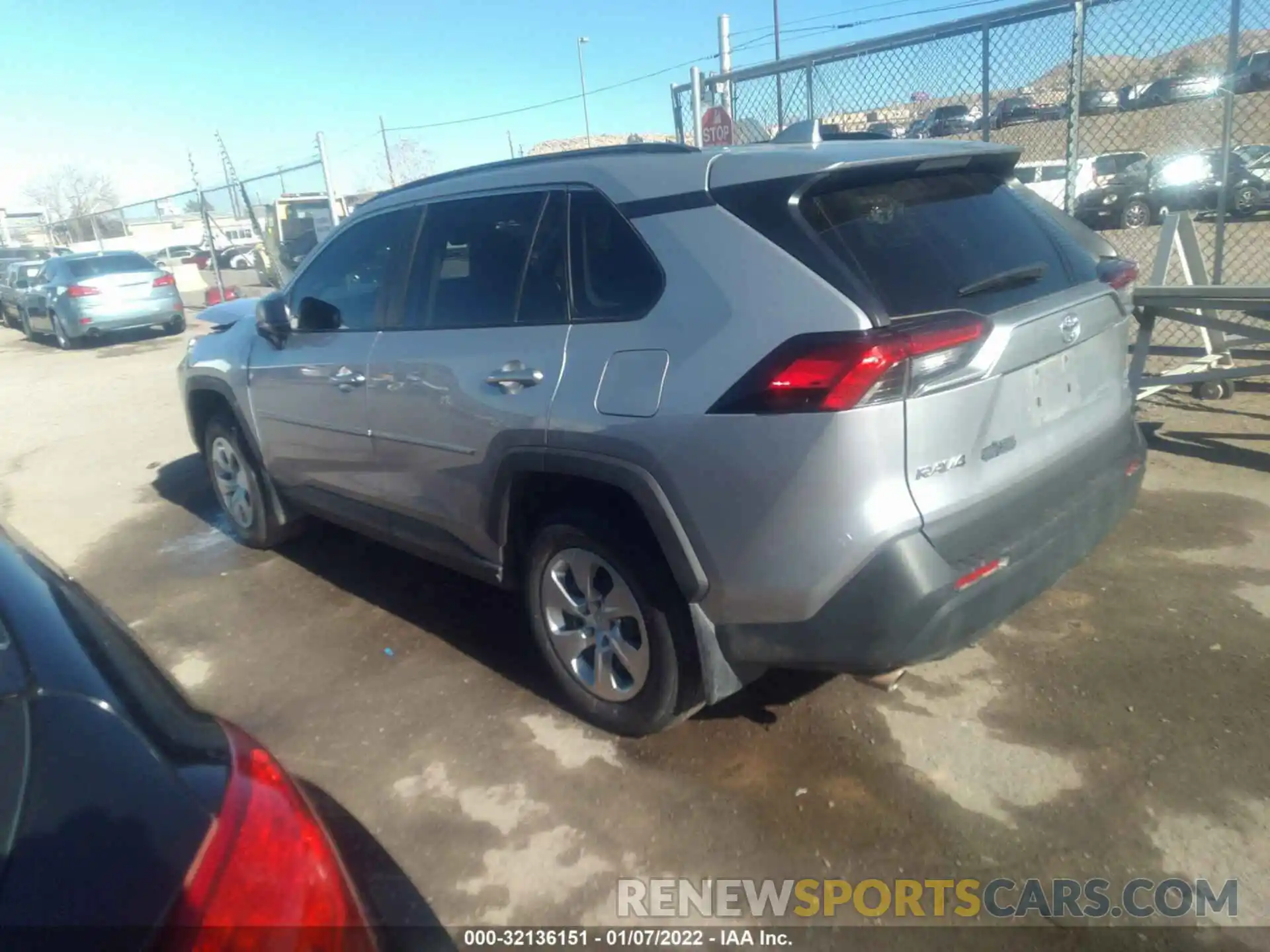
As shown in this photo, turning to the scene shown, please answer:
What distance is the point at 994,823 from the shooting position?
A: 8.93 feet

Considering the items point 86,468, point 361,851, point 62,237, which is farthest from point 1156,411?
point 62,237

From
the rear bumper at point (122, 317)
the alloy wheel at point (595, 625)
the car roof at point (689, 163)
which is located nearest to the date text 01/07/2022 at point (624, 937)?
the alloy wheel at point (595, 625)

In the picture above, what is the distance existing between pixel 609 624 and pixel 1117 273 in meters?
2.13

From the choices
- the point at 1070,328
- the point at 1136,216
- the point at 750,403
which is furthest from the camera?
the point at 1136,216

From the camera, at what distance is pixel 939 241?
275cm

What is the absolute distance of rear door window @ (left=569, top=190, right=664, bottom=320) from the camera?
2867mm

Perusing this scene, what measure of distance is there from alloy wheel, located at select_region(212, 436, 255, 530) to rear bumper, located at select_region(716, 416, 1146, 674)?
139 inches

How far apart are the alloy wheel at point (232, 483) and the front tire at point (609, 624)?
2.60 metres

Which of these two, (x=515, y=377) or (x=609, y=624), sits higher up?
(x=515, y=377)

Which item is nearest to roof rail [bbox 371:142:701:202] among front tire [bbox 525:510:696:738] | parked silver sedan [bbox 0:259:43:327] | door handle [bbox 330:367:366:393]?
door handle [bbox 330:367:366:393]

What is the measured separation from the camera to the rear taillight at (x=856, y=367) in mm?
2367

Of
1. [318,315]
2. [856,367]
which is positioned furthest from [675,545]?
[318,315]

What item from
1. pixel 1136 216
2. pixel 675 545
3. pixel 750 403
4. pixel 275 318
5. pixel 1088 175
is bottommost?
pixel 1136 216

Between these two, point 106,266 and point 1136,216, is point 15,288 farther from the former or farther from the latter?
point 1136,216
